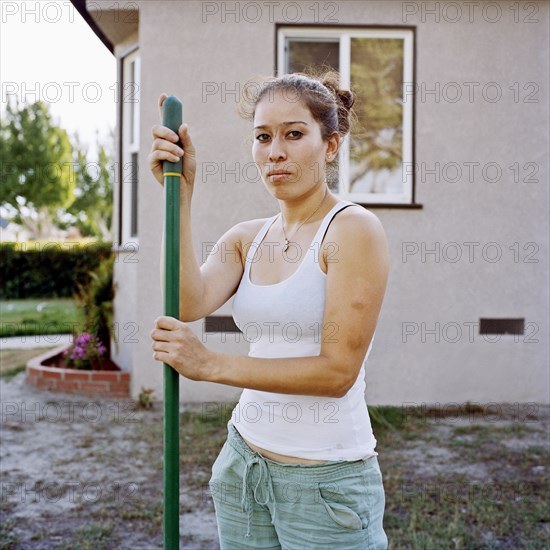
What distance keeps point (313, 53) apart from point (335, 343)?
5223 millimetres

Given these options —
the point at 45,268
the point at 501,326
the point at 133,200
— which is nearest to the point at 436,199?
the point at 501,326

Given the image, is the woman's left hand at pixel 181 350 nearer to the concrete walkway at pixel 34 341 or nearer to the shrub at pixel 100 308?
the shrub at pixel 100 308

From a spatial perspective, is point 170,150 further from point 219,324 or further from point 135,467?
point 219,324

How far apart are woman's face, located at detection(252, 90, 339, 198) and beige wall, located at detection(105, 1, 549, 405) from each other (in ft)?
14.7

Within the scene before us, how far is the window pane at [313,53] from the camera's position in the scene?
6391mm

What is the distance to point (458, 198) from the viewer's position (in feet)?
21.1

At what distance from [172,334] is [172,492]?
46 cm

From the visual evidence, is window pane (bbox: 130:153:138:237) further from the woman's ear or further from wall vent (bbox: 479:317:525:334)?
the woman's ear

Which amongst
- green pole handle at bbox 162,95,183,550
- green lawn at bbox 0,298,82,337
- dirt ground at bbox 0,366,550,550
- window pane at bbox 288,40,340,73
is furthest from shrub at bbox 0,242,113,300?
green pole handle at bbox 162,95,183,550

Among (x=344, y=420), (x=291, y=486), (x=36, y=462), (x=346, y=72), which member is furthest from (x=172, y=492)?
(x=346, y=72)

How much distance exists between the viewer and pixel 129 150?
284 inches

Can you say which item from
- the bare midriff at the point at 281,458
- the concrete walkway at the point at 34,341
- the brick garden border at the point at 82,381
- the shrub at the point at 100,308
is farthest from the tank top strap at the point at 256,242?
the concrete walkway at the point at 34,341

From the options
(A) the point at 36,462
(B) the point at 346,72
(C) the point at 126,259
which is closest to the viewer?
(A) the point at 36,462

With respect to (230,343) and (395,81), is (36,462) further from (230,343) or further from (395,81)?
(395,81)
